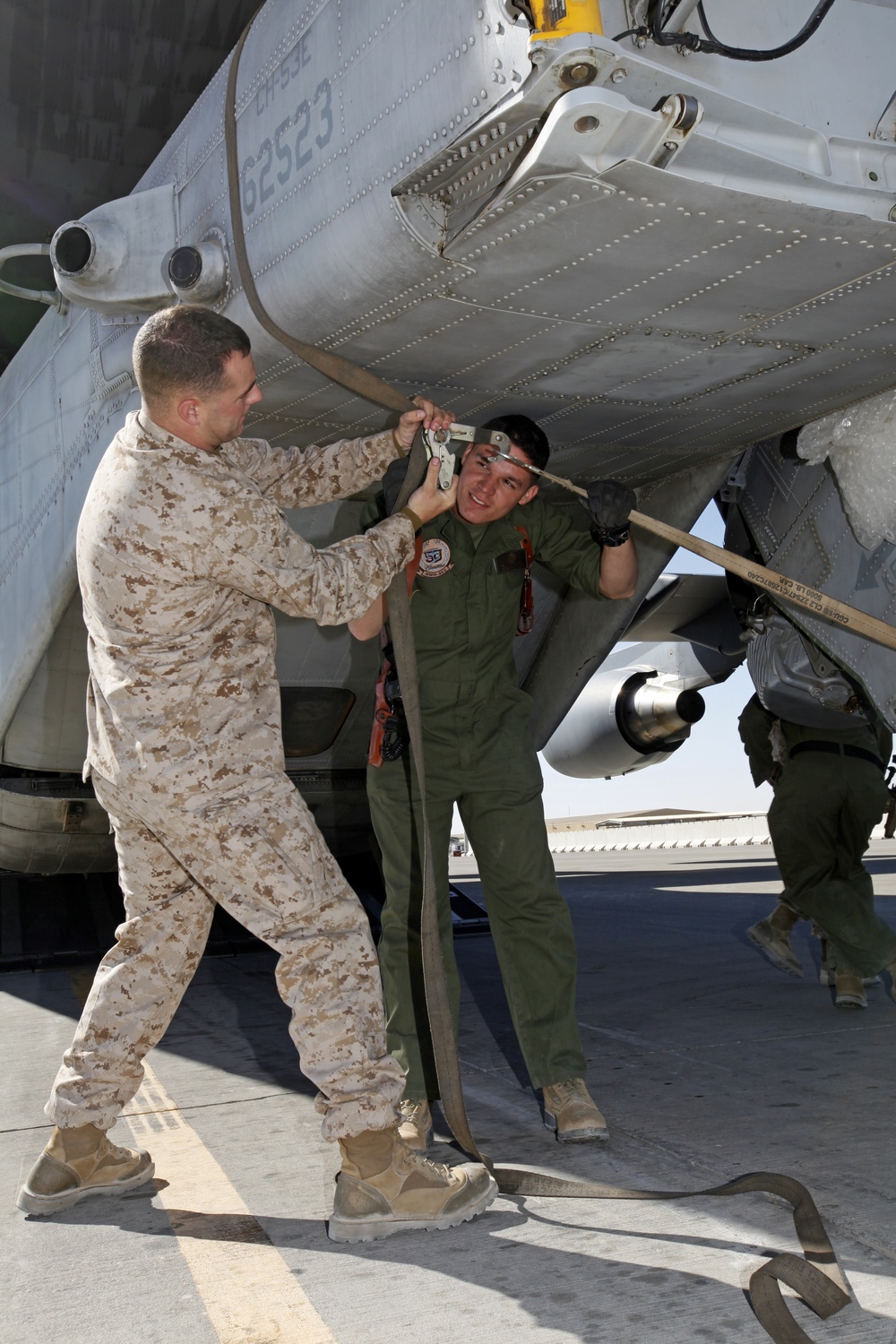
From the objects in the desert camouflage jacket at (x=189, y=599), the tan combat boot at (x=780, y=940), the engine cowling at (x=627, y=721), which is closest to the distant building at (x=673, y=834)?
the engine cowling at (x=627, y=721)

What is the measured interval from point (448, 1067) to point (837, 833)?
282 cm

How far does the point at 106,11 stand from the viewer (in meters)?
4.74

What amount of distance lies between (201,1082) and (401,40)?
122 inches

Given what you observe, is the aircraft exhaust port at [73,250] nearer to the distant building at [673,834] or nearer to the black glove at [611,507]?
the black glove at [611,507]

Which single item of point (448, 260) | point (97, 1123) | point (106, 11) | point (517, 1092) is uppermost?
point (106, 11)

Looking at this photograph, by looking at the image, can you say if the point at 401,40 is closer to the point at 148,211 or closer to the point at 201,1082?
the point at 148,211

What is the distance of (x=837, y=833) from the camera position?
4.97 m

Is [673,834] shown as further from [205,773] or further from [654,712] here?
[205,773]

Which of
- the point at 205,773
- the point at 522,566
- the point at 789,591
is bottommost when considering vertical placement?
the point at 205,773

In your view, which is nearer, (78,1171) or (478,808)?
(78,1171)

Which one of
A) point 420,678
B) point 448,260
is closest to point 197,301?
point 448,260

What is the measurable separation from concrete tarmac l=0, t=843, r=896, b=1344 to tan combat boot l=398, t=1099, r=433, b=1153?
0.08 metres

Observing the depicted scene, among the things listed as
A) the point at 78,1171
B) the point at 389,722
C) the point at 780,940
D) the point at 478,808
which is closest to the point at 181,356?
the point at 389,722

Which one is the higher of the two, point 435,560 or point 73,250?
point 73,250
